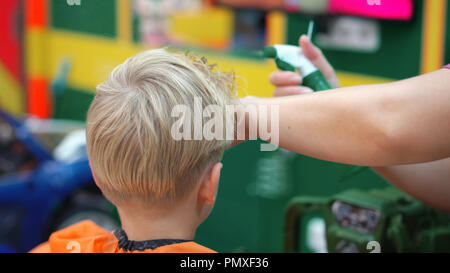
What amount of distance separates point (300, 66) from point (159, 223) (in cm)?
47

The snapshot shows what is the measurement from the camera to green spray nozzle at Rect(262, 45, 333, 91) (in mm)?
1219

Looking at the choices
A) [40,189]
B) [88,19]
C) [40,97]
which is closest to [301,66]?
[40,189]

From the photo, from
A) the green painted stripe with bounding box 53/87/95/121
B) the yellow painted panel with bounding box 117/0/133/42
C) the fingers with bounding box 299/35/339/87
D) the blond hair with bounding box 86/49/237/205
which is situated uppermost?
the yellow painted panel with bounding box 117/0/133/42

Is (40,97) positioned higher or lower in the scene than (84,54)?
lower

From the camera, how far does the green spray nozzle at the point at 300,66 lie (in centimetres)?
122

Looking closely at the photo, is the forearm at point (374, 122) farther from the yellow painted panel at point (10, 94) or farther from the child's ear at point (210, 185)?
the yellow painted panel at point (10, 94)

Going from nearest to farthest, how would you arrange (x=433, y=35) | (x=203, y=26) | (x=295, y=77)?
(x=295, y=77), (x=433, y=35), (x=203, y=26)

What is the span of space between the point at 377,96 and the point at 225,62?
263 centimetres

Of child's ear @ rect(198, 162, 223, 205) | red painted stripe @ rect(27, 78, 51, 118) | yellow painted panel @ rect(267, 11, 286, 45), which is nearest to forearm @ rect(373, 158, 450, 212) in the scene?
child's ear @ rect(198, 162, 223, 205)

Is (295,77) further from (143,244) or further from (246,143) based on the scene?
(246,143)

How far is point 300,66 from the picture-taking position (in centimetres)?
124

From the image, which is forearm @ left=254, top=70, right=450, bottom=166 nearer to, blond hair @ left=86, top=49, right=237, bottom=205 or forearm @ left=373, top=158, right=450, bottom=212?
blond hair @ left=86, top=49, right=237, bottom=205

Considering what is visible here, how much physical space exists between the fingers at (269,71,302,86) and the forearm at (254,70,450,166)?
25 centimetres
